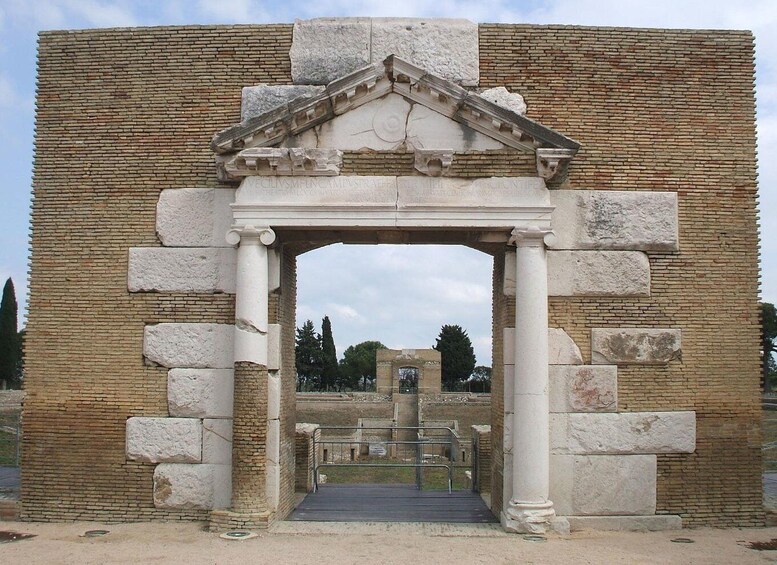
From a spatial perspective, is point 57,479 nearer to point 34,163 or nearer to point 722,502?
point 34,163

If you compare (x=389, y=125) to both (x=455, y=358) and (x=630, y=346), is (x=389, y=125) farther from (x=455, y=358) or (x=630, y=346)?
(x=455, y=358)

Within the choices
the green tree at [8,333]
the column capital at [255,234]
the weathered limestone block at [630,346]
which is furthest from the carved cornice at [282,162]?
the green tree at [8,333]

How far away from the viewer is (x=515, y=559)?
8.95 m

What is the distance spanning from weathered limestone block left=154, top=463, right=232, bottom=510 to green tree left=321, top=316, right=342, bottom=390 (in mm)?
48895

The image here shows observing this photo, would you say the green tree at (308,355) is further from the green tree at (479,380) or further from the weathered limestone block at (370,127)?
the weathered limestone block at (370,127)

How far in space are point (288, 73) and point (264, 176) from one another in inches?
66.8

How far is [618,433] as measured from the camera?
10.7 metres

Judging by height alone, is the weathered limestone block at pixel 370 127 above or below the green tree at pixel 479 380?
above

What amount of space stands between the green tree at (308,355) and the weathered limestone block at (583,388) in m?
49.6

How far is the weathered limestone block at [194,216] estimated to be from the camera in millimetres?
10969

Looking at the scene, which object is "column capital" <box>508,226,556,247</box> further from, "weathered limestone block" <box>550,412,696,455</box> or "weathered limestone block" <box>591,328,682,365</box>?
"weathered limestone block" <box>550,412,696,455</box>

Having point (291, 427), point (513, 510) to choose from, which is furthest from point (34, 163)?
point (513, 510)

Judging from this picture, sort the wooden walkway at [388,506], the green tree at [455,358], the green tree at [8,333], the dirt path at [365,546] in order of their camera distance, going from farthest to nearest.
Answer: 1. the green tree at [455,358]
2. the green tree at [8,333]
3. the wooden walkway at [388,506]
4. the dirt path at [365,546]

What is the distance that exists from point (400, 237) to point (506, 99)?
8.00 feet
